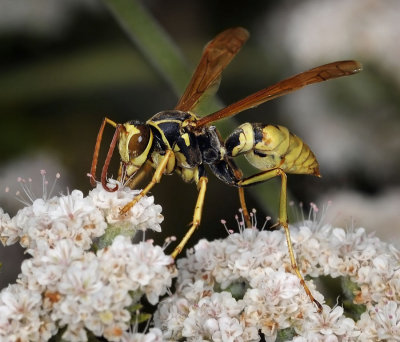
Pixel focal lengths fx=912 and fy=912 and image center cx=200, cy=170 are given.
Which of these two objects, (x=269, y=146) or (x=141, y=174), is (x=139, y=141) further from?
(x=269, y=146)

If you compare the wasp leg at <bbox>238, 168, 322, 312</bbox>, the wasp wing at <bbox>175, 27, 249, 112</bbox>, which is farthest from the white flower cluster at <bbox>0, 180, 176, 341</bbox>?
the wasp wing at <bbox>175, 27, 249, 112</bbox>

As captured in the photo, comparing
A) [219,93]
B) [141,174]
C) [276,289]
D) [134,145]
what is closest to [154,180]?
[134,145]

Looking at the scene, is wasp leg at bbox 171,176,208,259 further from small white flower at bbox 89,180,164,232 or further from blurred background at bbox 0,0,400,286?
blurred background at bbox 0,0,400,286

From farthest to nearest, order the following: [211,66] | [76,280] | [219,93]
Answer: [219,93] < [211,66] < [76,280]

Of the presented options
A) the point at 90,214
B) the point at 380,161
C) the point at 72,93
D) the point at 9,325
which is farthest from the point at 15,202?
the point at 380,161

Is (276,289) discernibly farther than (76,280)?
Yes

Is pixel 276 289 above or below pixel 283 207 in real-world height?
below

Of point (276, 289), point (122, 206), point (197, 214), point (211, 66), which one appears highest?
point (211, 66)

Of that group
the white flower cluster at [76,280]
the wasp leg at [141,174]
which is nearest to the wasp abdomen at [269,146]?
the wasp leg at [141,174]

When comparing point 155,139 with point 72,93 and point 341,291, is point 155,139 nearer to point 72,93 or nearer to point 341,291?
point 341,291
